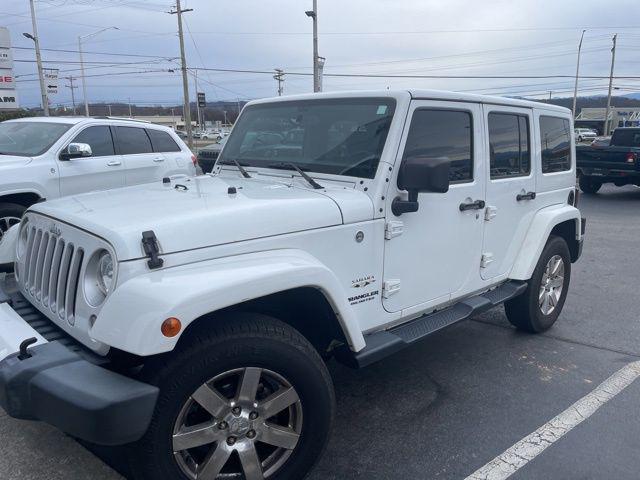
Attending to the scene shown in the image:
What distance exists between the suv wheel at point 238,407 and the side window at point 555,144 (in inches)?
123

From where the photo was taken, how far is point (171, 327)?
2.21 meters

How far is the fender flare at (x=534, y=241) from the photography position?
4469mm

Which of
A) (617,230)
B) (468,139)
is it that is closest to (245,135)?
(468,139)

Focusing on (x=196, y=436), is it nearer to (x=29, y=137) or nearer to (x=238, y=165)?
(x=238, y=165)

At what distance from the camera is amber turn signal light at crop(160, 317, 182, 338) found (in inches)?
86.5

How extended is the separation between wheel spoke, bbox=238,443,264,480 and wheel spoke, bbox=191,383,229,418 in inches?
9.3

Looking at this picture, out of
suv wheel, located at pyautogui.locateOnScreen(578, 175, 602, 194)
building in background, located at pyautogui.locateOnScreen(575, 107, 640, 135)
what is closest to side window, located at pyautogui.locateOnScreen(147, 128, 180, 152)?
suv wheel, located at pyautogui.locateOnScreen(578, 175, 602, 194)

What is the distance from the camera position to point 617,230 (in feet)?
33.6

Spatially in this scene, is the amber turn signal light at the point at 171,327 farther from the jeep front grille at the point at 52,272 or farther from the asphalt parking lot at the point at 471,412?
the asphalt parking lot at the point at 471,412

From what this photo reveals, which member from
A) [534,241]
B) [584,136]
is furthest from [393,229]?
[584,136]

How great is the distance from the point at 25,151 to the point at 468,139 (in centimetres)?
596

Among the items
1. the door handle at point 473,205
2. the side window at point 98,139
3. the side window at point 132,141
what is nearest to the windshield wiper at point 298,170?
the door handle at point 473,205

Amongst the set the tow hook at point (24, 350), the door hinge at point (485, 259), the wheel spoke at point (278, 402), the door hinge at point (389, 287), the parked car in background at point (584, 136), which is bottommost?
the parked car in background at point (584, 136)

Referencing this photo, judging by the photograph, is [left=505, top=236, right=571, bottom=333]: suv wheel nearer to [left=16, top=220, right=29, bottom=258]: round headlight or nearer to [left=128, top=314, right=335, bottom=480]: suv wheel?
[left=128, top=314, right=335, bottom=480]: suv wheel
